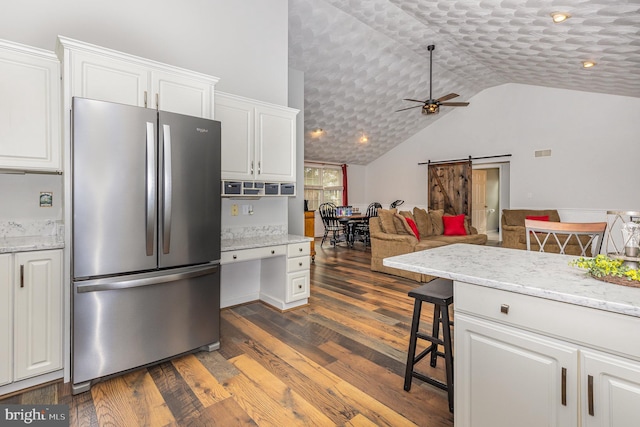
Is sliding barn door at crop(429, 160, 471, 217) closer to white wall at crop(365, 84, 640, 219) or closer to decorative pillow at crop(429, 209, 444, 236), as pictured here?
white wall at crop(365, 84, 640, 219)

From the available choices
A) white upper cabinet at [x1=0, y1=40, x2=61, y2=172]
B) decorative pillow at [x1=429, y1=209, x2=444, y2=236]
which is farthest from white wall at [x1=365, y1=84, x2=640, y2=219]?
white upper cabinet at [x1=0, y1=40, x2=61, y2=172]

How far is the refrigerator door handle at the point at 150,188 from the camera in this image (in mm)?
2102

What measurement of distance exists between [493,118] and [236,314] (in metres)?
7.46

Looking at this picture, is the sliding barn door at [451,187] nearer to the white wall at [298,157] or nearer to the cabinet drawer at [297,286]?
the white wall at [298,157]

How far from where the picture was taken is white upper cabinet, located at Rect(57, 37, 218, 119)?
6.77 ft

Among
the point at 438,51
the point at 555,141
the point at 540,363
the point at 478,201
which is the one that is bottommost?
the point at 540,363

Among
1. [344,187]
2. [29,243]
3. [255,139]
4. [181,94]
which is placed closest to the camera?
[29,243]

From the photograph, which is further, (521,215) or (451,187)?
(451,187)

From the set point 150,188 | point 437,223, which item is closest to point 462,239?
point 437,223

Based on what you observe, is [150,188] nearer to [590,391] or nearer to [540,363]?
[540,363]

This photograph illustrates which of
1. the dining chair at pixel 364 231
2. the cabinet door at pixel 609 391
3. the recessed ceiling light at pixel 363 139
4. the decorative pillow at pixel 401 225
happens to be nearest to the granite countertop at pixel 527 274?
the cabinet door at pixel 609 391

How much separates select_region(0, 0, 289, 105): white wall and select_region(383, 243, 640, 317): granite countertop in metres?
2.85

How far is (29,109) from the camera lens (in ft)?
6.73

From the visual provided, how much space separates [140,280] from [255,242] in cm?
132
